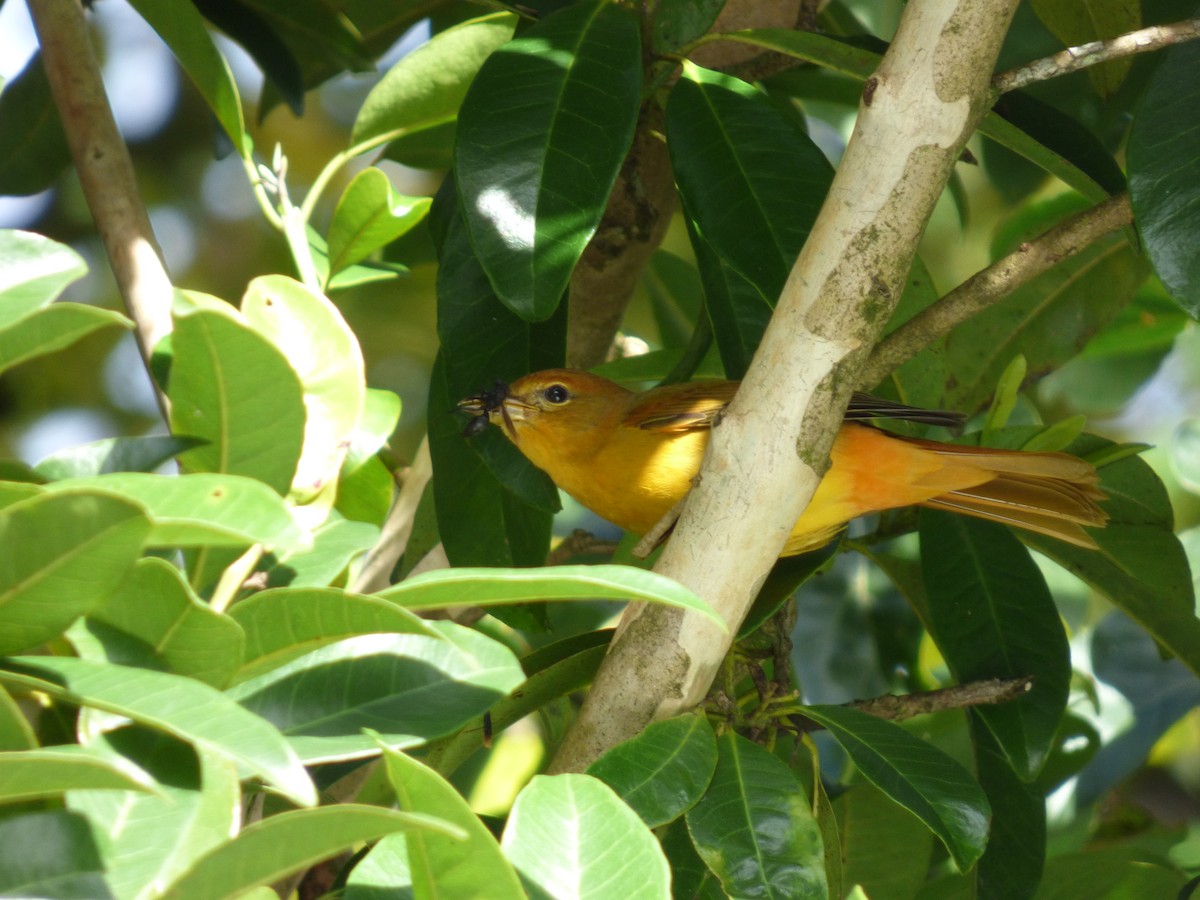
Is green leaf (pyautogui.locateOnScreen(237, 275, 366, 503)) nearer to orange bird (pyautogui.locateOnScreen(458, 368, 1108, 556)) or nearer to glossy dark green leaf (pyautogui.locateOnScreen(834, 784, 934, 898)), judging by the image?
orange bird (pyautogui.locateOnScreen(458, 368, 1108, 556))

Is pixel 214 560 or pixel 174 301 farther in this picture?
pixel 174 301

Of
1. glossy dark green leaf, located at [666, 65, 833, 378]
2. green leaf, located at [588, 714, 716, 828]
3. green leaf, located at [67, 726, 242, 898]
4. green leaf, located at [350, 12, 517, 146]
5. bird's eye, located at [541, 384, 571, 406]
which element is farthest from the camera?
bird's eye, located at [541, 384, 571, 406]

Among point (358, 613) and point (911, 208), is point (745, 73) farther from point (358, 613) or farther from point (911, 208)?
point (358, 613)

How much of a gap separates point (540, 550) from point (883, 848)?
2.47 feet

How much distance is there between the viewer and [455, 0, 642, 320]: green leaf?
4.68 feet

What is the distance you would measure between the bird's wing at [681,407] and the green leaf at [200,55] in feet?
2.70

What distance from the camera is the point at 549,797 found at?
109 cm

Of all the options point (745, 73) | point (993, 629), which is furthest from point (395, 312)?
point (993, 629)

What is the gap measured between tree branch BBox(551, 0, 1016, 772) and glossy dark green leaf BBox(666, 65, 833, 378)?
0.79 ft

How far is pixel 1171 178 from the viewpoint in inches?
53.4

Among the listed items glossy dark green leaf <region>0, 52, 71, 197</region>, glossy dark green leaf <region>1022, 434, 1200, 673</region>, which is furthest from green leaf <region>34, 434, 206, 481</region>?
glossy dark green leaf <region>0, 52, 71, 197</region>

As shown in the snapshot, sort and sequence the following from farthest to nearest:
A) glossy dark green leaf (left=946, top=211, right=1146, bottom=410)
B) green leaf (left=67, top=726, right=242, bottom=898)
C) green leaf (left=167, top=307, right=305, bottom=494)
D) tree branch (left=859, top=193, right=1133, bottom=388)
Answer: glossy dark green leaf (left=946, top=211, right=1146, bottom=410) → tree branch (left=859, top=193, right=1133, bottom=388) → green leaf (left=167, top=307, right=305, bottom=494) → green leaf (left=67, top=726, right=242, bottom=898)

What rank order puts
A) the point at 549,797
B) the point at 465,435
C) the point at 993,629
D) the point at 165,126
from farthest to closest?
the point at 165,126 < the point at 465,435 < the point at 993,629 < the point at 549,797

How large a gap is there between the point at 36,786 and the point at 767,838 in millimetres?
786
